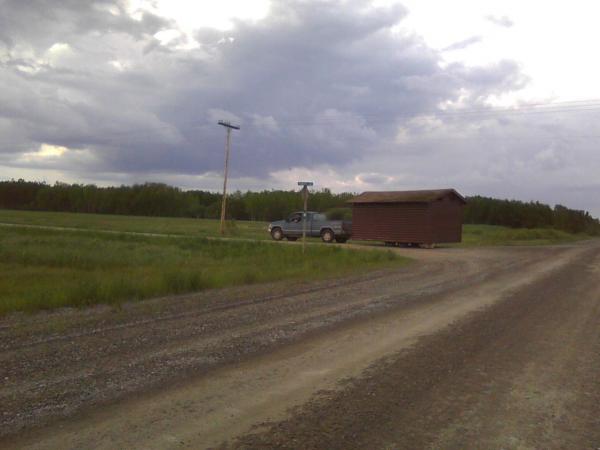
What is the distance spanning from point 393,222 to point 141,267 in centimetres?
1812

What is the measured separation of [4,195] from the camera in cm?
12975

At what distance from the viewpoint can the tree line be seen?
9088cm

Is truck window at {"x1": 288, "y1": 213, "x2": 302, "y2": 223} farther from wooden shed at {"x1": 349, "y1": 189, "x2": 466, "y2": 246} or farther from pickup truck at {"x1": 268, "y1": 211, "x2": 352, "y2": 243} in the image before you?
wooden shed at {"x1": 349, "y1": 189, "x2": 466, "y2": 246}

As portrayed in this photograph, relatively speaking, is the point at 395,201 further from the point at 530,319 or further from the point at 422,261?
the point at 530,319

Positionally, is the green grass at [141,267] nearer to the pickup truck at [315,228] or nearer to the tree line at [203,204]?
the pickup truck at [315,228]

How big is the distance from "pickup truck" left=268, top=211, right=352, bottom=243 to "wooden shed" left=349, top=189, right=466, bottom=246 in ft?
3.33

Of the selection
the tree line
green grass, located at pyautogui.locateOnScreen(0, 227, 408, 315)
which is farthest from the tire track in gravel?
the tree line

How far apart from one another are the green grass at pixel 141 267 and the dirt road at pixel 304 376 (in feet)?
4.17

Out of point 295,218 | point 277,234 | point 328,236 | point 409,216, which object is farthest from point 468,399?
point 277,234

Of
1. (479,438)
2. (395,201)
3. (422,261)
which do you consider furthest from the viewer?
(395,201)

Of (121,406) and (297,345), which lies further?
(297,345)

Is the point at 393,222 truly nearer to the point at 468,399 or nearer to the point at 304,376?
the point at 304,376

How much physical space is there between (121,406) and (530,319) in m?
7.08

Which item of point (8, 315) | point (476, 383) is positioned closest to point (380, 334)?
point (476, 383)
